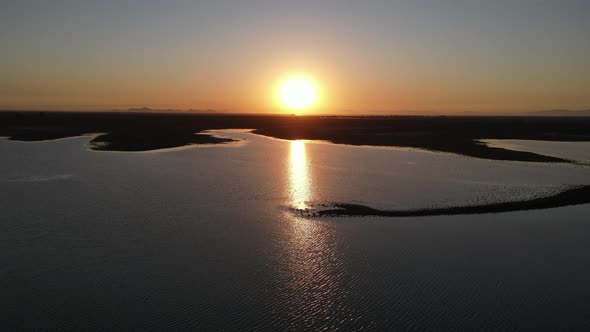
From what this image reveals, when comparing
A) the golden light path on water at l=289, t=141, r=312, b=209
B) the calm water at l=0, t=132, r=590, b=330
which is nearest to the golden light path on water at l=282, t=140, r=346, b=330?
the calm water at l=0, t=132, r=590, b=330

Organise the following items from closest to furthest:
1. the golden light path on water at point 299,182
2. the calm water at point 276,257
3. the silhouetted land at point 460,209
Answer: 1. the calm water at point 276,257
2. the silhouetted land at point 460,209
3. the golden light path on water at point 299,182

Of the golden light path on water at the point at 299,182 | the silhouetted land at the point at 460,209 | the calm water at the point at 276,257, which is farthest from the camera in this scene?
the golden light path on water at the point at 299,182

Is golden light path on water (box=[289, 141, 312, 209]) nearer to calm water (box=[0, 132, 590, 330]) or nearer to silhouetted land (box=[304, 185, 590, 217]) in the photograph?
calm water (box=[0, 132, 590, 330])

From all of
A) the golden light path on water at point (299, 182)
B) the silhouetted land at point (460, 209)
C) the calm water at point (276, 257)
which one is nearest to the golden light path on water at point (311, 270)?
the calm water at point (276, 257)

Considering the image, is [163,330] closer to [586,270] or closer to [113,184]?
[586,270]

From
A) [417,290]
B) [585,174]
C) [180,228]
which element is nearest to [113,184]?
[180,228]

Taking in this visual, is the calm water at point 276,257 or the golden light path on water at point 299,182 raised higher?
the golden light path on water at point 299,182

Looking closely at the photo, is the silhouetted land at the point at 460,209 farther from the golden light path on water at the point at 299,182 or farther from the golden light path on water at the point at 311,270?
the golden light path on water at the point at 299,182

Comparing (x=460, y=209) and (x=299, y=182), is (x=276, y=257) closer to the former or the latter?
(x=460, y=209)
